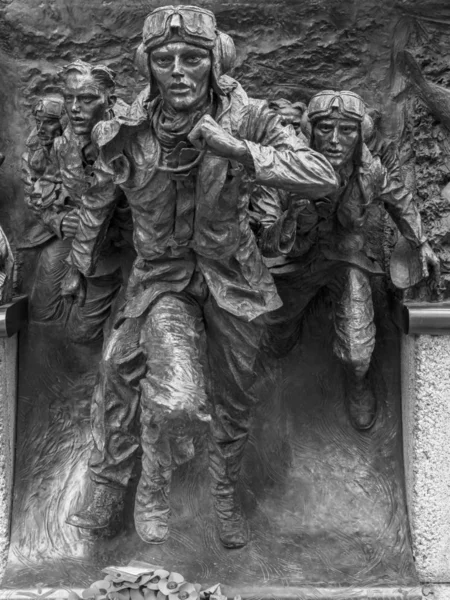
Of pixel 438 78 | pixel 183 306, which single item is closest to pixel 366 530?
pixel 183 306

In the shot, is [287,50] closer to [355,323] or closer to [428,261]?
[428,261]

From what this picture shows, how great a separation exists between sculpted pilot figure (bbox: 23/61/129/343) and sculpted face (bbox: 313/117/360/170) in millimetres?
900

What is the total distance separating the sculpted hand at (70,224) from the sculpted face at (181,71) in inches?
38.8

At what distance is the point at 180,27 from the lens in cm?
349

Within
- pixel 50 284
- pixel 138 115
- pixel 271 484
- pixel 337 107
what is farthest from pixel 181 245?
pixel 271 484

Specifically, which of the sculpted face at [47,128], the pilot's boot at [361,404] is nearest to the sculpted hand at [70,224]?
the sculpted face at [47,128]

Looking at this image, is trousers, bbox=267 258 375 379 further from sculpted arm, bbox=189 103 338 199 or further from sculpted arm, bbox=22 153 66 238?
sculpted arm, bbox=22 153 66 238

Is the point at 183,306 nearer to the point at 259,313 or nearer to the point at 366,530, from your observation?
the point at 259,313

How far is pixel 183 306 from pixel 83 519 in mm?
1193

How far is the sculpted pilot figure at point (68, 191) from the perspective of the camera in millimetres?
4188

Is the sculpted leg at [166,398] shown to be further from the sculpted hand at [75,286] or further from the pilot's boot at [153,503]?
the sculpted hand at [75,286]

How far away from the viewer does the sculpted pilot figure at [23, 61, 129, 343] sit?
13.7 feet

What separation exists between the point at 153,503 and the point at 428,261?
1623 millimetres

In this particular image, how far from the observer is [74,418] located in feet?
15.6
